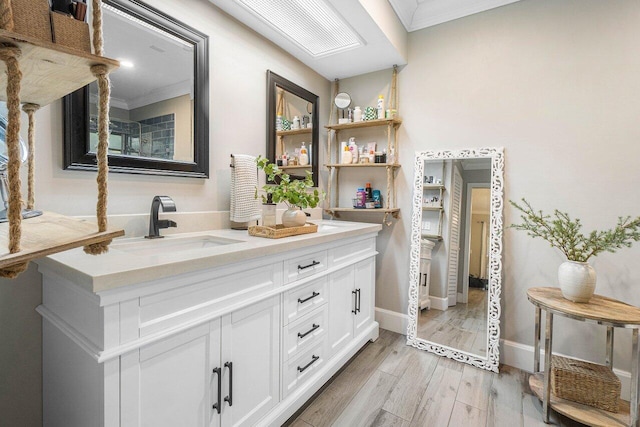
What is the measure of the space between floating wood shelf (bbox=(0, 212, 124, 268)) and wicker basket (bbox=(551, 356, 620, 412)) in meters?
2.26

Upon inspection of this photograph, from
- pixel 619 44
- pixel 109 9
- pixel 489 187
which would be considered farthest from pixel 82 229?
pixel 619 44

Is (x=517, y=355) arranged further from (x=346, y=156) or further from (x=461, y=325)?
(x=346, y=156)

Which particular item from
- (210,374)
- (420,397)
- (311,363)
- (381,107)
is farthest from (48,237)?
(381,107)

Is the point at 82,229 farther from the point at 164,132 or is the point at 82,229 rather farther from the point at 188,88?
the point at 188,88

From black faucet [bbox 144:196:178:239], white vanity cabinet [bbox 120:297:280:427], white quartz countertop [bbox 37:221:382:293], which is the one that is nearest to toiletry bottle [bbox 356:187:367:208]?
white quartz countertop [bbox 37:221:382:293]

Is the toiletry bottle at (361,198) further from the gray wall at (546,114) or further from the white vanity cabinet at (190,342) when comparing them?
the white vanity cabinet at (190,342)

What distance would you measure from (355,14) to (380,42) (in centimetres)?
40

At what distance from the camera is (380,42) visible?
2.19 m

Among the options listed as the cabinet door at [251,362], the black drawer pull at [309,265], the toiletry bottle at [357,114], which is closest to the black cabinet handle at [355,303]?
the black drawer pull at [309,265]

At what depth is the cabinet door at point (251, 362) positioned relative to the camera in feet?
3.91

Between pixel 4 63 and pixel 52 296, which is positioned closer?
pixel 4 63

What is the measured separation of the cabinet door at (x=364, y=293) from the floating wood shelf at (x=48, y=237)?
1706 millimetres

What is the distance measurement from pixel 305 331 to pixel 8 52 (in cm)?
154

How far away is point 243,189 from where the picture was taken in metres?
1.85
